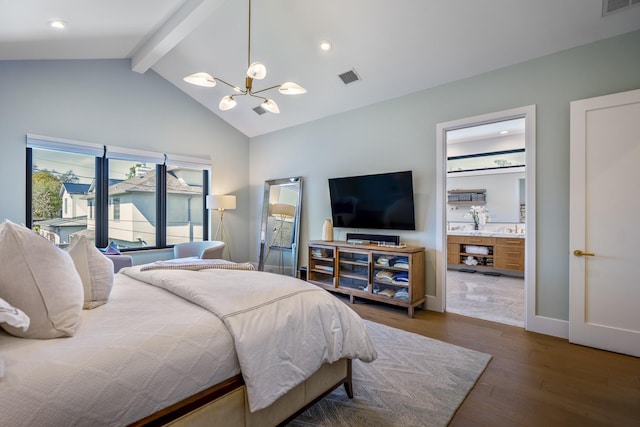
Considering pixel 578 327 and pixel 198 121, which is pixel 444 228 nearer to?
pixel 578 327

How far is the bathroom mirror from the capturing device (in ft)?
17.0

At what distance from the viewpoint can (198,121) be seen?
532cm

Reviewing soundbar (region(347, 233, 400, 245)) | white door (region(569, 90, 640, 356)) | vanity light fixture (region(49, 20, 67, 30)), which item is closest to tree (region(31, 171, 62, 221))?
vanity light fixture (region(49, 20, 67, 30))

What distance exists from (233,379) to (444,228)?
3.02 metres

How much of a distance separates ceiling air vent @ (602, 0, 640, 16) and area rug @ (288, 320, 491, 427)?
3.01 m

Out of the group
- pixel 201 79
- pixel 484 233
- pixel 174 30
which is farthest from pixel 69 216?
pixel 484 233

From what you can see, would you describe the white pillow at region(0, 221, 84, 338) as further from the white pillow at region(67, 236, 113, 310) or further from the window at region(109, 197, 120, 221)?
the window at region(109, 197, 120, 221)

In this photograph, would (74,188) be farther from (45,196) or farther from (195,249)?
(195,249)

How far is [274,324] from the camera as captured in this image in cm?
145

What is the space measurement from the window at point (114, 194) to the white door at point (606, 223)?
17.0 feet

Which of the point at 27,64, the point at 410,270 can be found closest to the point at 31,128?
the point at 27,64

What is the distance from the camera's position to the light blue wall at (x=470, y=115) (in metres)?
2.80

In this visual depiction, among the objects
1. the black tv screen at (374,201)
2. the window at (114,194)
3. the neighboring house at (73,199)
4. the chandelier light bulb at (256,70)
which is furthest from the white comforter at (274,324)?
the neighboring house at (73,199)

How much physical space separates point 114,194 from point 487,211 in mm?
6968
